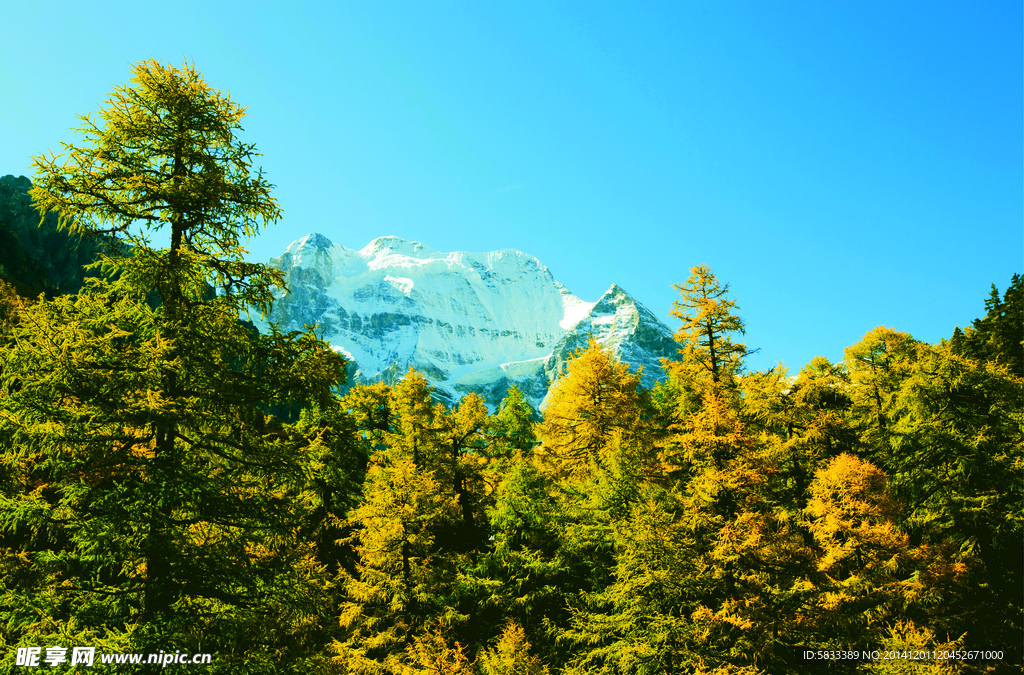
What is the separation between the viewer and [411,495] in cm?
1720

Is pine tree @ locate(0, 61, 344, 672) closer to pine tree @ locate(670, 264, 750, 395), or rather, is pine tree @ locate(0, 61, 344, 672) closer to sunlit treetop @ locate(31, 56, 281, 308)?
sunlit treetop @ locate(31, 56, 281, 308)

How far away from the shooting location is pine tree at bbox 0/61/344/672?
6.97 meters

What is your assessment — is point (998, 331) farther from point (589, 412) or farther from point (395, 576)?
point (395, 576)

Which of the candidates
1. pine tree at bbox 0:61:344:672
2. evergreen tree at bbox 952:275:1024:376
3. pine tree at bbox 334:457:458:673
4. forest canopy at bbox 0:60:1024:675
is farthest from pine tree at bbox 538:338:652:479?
evergreen tree at bbox 952:275:1024:376

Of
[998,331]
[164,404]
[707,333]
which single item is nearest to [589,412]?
[707,333]

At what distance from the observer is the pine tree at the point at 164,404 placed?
6973 mm

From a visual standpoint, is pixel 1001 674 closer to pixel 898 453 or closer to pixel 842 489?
pixel 842 489

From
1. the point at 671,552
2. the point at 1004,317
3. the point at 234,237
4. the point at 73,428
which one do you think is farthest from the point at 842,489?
the point at 1004,317

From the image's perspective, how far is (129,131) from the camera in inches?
318

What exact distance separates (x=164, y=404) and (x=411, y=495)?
10.8 meters

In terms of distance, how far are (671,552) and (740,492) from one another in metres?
2.30

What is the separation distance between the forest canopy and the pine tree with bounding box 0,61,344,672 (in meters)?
0.04

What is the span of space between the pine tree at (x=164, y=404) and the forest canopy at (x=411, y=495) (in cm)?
4

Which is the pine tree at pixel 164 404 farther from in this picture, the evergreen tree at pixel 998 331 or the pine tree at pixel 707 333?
the evergreen tree at pixel 998 331
